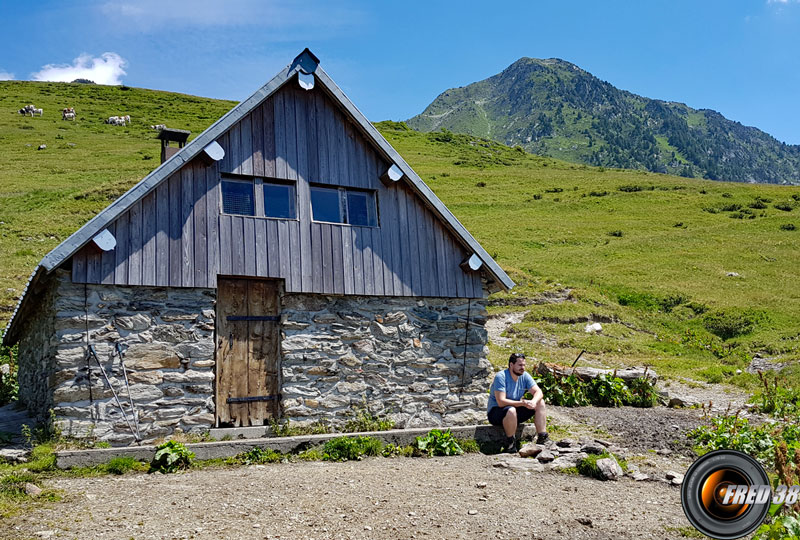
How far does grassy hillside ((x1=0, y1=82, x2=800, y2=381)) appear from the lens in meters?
25.2

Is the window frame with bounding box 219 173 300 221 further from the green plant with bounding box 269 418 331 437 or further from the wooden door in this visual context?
the green plant with bounding box 269 418 331 437

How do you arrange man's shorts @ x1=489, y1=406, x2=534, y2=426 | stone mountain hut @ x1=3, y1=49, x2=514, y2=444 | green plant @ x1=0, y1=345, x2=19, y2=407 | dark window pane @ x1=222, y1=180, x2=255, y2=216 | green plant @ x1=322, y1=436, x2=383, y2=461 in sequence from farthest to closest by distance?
1. green plant @ x1=0, y1=345, x2=19, y2=407
2. dark window pane @ x1=222, y1=180, x2=255, y2=216
3. man's shorts @ x1=489, y1=406, x2=534, y2=426
4. green plant @ x1=322, y1=436, x2=383, y2=461
5. stone mountain hut @ x1=3, y1=49, x2=514, y2=444

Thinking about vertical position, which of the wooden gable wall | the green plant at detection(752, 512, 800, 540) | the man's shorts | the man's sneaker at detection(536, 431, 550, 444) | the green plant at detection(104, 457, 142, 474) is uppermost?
the wooden gable wall

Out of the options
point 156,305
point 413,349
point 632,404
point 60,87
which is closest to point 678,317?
point 632,404

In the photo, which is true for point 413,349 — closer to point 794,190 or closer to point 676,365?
point 676,365

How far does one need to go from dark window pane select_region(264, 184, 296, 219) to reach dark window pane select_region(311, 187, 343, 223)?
42 cm

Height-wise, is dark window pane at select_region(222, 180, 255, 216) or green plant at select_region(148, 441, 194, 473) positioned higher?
dark window pane at select_region(222, 180, 255, 216)

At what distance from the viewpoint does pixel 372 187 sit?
11.8 metres

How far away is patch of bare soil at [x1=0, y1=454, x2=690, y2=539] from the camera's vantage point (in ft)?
20.2

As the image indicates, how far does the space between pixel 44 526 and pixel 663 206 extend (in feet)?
182

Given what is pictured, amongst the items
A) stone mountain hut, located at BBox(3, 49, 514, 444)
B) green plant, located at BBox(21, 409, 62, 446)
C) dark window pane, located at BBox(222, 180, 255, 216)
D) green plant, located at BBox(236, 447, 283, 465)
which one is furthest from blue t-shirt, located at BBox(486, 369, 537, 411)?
green plant, located at BBox(21, 409, 62, 446)

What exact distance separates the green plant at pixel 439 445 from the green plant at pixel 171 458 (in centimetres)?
355

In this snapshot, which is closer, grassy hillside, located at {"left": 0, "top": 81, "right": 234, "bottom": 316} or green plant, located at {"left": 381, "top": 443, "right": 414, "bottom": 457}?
green plant, located at {"left": 381, "top": 443, "right": 414, "bottom": 457}

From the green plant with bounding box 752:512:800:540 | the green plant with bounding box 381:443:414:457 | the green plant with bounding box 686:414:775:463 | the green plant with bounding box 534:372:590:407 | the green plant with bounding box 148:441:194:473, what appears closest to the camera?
the green plant with bounding box 752:512:800:540
